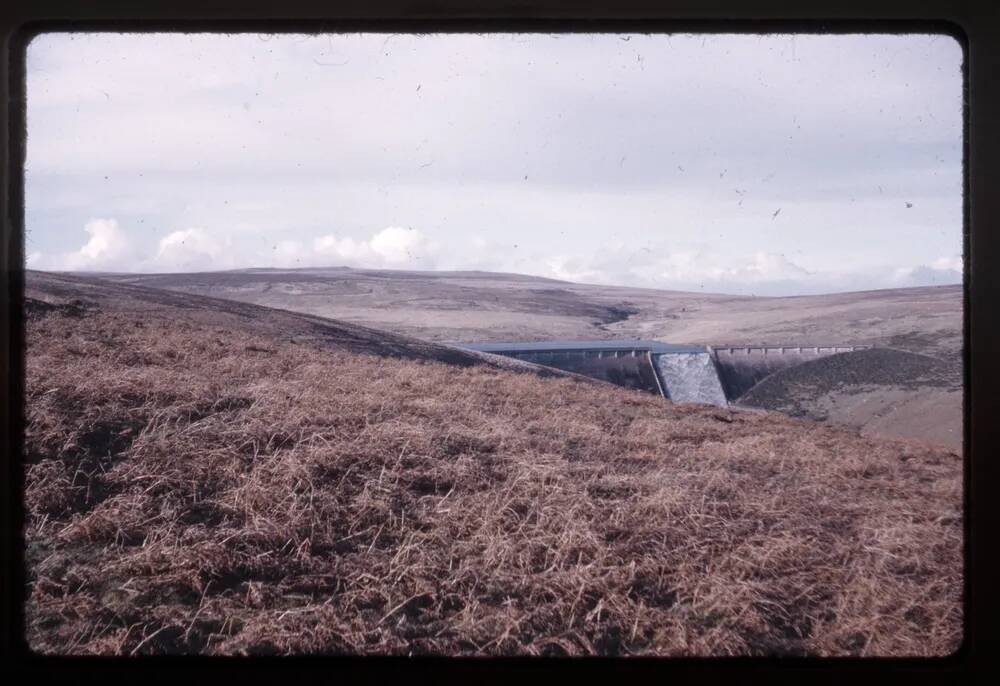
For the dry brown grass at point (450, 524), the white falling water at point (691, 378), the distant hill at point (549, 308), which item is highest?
the distant hill at point (549, 308)

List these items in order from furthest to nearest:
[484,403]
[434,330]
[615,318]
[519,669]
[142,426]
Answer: [434,330]
[615,318]
[484,403]
[142,426]
[519,669]

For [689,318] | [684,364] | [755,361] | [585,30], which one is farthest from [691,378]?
[585,30]

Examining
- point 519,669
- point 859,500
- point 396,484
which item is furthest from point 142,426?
point 859,500

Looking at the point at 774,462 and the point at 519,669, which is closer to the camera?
the point at 519,669

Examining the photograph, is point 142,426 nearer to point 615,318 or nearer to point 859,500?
point 615,318

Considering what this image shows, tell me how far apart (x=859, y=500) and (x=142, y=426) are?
2910 mm

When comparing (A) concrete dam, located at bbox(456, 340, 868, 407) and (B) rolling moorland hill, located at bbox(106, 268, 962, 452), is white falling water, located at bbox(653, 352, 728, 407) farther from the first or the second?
(B) rolling moorland hill, located at bbox(106, 268, 962, 452)

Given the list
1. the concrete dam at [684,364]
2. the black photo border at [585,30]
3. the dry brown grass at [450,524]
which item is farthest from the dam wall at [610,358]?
the black photo border at [585,30]

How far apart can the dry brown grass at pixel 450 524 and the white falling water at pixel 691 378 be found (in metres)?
0.08

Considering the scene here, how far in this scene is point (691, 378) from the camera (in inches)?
144

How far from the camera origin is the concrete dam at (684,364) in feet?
11.8

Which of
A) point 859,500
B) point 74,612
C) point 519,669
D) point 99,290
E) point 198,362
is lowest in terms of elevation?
point 519,669

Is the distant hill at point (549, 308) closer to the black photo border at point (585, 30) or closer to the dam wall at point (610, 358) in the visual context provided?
the dam wall at point (610, 358)

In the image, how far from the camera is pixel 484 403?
3.80 meters
